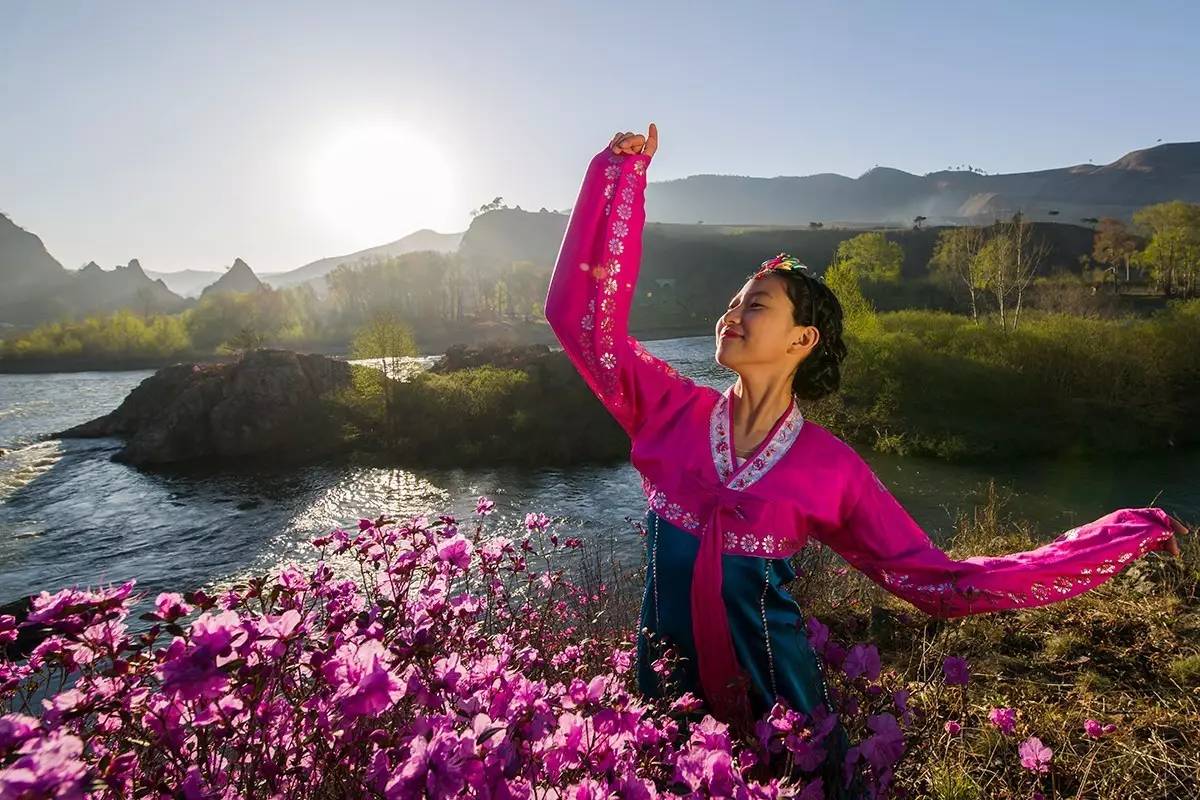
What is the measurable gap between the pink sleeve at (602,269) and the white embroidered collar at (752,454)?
31 cm

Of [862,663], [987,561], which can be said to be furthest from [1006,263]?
[862,663]

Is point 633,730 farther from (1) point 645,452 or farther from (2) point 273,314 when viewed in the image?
(2) point 273,314

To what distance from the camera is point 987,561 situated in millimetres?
2154

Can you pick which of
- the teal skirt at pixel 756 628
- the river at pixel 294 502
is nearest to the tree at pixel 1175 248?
the river at pixel 294 502

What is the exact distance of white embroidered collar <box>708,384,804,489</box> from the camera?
85.2 inches

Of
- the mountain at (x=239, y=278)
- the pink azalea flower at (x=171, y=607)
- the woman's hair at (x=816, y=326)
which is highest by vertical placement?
the mountain at (x=239, y=278)

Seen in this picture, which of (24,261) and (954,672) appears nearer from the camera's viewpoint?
(954,672)

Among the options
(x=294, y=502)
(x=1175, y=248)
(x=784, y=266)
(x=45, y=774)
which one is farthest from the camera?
(x=1175, y=248)

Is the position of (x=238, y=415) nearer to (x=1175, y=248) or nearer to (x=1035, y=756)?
(x=1035, y=756)

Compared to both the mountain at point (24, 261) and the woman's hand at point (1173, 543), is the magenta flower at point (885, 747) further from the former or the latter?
the mountain at point (24, 261)

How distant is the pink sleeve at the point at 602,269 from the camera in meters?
2.30

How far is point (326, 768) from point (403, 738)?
216mm

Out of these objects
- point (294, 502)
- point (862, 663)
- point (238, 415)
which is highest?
point (862, 663)

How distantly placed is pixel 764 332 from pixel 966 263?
43.1m
